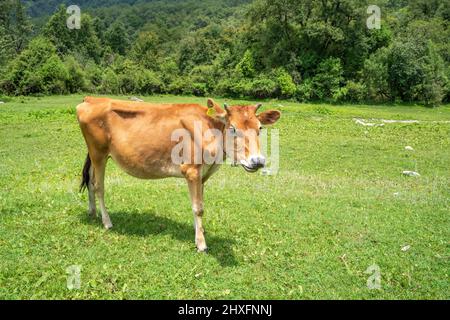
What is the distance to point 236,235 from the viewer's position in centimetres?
888

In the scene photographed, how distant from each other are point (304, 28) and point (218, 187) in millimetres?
46873

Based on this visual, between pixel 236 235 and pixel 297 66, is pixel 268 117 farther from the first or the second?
pixel 297 66

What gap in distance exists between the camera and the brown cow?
7805 mm

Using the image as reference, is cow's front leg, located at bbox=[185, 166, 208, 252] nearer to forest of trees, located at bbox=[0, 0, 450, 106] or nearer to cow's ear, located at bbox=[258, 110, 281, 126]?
cow's ear, located at bbox=[258, 110, 281, 126]

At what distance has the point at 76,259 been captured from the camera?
24.2ft

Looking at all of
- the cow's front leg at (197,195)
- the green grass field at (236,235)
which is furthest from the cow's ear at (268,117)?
the green grass field at (236,235)

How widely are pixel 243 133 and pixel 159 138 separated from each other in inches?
74.6

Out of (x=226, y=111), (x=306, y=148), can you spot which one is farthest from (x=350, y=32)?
(x=226, y=111)

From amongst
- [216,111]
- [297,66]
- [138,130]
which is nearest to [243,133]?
[216,111]

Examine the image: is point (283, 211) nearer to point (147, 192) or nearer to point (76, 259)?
point (147, 192)

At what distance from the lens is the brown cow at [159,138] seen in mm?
7805

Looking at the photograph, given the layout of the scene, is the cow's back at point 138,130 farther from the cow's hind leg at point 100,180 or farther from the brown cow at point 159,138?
the cow's hind leg at point 100,180

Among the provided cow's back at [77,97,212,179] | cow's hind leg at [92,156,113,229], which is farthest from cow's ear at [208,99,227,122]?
cow's hind leg at [92,156,113,229]

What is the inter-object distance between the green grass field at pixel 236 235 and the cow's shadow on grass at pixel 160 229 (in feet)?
0.07
